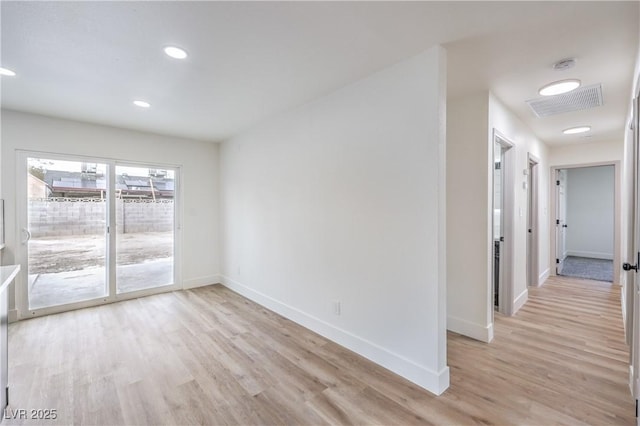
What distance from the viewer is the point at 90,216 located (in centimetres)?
396

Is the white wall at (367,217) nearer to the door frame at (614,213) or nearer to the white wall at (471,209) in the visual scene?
the white wall at (471,209)

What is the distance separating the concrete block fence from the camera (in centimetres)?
362

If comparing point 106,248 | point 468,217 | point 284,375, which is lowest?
point 284,375

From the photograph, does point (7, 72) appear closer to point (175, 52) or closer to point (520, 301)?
point (175, 52)

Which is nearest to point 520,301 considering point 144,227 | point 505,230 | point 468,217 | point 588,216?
point 505,230

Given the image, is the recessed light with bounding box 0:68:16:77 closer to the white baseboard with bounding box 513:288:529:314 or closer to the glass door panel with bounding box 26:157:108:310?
the glass door panel with bounding box 26:157:108:310

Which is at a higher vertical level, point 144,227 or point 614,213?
point 614,213

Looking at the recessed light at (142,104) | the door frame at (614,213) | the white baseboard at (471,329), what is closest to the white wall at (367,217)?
the white baseboard at (471,329)

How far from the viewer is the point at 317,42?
2.01 meters

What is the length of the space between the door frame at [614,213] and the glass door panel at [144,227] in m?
6.93

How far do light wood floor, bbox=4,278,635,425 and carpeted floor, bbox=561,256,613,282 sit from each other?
2.49 m

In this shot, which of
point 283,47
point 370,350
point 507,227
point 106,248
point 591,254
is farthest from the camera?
point 591,254

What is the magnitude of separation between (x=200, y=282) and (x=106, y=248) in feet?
4.84

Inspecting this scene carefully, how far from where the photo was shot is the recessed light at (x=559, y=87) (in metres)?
2.61
